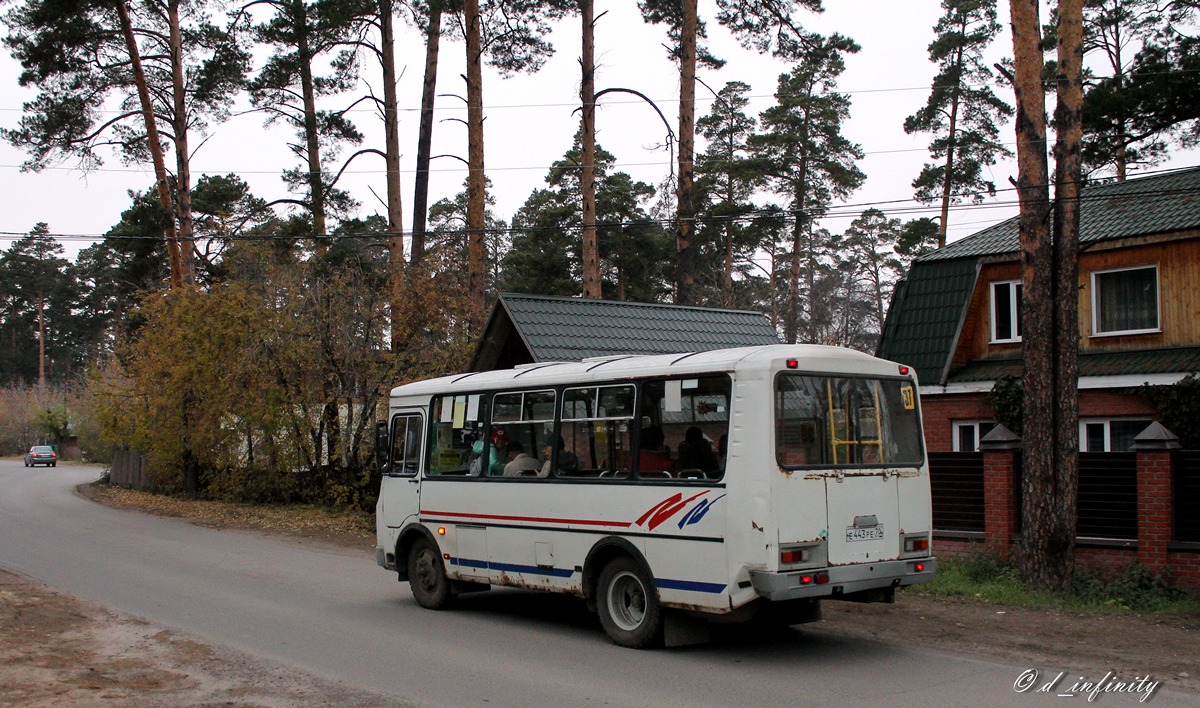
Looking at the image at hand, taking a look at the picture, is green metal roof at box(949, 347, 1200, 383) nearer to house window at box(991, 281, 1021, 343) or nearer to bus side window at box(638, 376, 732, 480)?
house window at box(991, 281, 1021, 343)

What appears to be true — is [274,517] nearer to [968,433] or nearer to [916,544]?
[968,433]

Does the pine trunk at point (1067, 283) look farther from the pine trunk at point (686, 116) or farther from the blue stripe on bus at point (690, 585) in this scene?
the pine trunk at point (686, 116)

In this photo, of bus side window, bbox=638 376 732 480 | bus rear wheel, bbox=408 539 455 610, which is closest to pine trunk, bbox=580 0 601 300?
bus rear wheel, bbox=408 539 455 610

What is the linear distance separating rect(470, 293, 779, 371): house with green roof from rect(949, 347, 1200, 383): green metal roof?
5.05 m

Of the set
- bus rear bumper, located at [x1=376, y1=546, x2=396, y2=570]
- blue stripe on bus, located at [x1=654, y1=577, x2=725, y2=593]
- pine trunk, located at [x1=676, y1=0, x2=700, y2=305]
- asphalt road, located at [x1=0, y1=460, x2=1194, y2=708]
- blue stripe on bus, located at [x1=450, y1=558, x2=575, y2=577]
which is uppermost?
pine trunk, located at [x1=676, y1=0, x2=700, y2=305]

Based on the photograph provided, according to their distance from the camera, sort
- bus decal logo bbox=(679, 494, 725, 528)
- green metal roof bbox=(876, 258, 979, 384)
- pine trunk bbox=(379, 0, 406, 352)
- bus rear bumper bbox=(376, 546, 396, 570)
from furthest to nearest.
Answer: pine trunk bbox=(379, 0, 406, 352)
green metal roof bbox=(876, 258, 979, 384)
bus rear bumper bbox=(376, 546, 396, 570)
bus decal logo bbox=(679, 494, 725, 528)

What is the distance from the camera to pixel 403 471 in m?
13.4

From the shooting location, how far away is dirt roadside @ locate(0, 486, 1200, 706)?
27.5ft

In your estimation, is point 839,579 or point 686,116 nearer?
point 839,579

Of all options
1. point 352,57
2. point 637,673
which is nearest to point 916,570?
point 637,673

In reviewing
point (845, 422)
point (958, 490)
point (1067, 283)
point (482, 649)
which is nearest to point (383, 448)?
point (482, 649)

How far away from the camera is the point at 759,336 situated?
2355cm

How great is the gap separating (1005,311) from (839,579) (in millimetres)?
13553

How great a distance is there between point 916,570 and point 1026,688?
1721 millimetres
